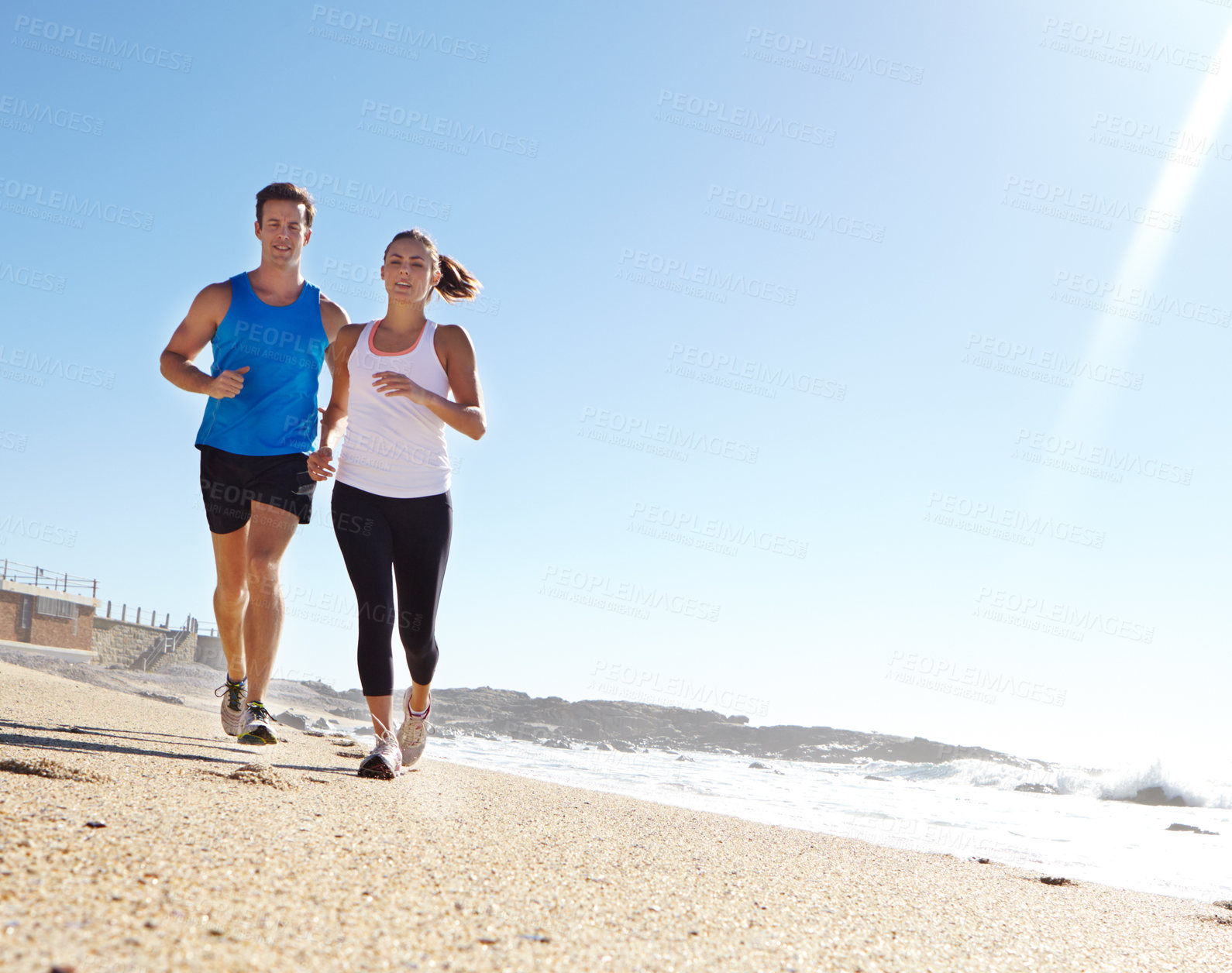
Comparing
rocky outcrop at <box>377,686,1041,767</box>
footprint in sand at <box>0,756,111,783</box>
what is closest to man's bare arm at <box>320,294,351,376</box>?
footprint in sand at <box>0,756,111,783</box>

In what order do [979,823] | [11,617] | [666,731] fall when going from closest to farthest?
1. [979,823]
2. [11,617]
3. [666,731]

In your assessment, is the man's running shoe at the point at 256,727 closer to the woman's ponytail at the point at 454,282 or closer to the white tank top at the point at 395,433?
the white tank top at the point at 395,433

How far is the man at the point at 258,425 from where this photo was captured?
12.5ft

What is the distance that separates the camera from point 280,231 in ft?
13.2

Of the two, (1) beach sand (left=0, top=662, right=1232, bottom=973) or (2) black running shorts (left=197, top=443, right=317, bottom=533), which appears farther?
(2) black running shorts (left=197, top=443, right=317, bottom=533)

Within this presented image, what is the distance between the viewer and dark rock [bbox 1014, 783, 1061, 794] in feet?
68.0

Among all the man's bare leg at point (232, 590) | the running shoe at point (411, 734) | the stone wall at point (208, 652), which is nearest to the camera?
the running shoe at point (411, 734)

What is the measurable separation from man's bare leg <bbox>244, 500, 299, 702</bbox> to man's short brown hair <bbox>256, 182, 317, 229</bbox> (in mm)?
1485

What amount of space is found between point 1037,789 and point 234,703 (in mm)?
23322

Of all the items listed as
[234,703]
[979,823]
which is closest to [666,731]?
[979,823]

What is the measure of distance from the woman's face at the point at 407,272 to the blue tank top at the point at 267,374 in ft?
1.81

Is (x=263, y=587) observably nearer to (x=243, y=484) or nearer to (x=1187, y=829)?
(x=243, y=484)

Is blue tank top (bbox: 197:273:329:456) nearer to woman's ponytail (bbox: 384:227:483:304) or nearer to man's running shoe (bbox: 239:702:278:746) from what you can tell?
woman's ponytail (bbox: 384:227:483:304)

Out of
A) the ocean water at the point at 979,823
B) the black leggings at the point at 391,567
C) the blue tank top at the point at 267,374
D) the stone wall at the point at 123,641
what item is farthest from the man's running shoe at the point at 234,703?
the stone wall at the point at 123,641
